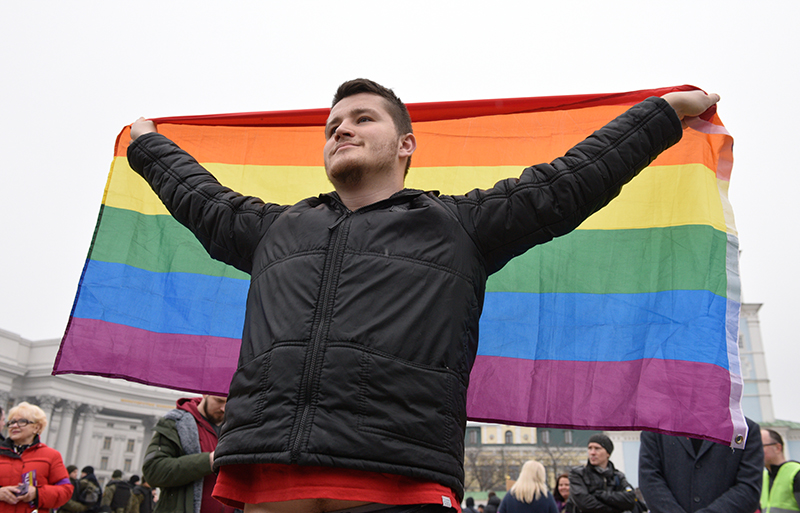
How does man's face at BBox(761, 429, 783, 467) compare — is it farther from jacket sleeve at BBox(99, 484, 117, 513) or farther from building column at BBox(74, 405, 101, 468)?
building column at BBox(74, 405, 101, 468)

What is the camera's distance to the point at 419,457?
1.63 metres

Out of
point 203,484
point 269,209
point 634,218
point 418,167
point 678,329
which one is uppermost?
point 418,167

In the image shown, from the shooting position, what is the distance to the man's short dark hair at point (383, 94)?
2.46 m

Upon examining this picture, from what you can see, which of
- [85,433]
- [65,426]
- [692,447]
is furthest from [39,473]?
[85,433]

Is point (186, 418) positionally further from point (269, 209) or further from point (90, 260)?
point (269, 209)

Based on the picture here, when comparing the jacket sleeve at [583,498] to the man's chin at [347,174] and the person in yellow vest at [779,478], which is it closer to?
the person in yellow vest at [779,478]

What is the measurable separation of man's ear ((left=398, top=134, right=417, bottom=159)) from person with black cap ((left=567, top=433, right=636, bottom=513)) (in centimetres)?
439

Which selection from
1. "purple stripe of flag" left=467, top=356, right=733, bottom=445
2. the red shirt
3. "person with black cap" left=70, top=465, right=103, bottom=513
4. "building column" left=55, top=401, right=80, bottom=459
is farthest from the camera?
"building column" left=55, top=401, right=80, bottom=459

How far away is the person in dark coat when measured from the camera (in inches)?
156

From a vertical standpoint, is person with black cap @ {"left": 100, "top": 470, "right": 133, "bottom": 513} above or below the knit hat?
below

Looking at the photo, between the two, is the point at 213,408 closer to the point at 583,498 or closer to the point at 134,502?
the point at 583,498

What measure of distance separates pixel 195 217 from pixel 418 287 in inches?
41.3

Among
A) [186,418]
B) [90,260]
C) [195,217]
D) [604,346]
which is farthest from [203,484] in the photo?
[604,346]

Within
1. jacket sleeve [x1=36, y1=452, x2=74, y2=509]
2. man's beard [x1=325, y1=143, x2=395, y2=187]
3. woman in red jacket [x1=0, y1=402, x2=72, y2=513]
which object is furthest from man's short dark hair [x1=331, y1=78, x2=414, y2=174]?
jacket sleeve [x1=36, y1=452, x2=74, y2=509]
